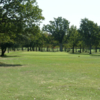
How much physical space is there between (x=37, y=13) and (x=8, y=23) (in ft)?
13.9

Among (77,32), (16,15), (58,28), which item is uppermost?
(58,28)

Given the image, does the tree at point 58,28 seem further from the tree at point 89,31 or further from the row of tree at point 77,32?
the tree at point 89,31

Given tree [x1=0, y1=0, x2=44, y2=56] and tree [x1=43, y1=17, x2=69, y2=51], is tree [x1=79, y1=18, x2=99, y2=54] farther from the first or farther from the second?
tree [x1=0, y1=0, x2=44, y2=56]

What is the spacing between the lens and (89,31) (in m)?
75.4

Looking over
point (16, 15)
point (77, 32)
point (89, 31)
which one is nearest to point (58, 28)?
point (77, 32)

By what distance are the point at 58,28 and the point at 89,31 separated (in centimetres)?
4751

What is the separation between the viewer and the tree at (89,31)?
2901 inches

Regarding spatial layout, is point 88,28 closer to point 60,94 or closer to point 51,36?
point 51,36

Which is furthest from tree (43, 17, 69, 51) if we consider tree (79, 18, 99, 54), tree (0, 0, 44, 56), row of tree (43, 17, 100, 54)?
tree (0, 0, 44, 56)

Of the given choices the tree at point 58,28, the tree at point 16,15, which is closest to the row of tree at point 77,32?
the tree at point 58,28

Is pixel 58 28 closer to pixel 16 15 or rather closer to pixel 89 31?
pixel 89 31

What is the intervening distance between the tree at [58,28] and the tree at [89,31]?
4371cm

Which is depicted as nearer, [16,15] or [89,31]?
[16,15]

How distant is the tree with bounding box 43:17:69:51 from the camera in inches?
4719
